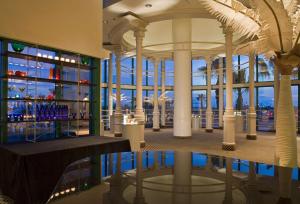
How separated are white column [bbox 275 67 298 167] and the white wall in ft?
13.0

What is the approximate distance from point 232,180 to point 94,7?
16.2ft

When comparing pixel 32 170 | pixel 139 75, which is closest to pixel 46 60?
pixel 32 170

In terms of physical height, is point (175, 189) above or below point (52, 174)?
above

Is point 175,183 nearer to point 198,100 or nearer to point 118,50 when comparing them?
point 118,50

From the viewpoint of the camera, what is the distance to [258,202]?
1046 millimetres

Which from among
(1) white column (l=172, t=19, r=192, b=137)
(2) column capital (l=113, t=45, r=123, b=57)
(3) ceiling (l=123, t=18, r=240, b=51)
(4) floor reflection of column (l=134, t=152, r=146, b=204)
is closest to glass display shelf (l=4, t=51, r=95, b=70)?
(4) floor reflection of column (l=134, t=152, r=146, b=204)

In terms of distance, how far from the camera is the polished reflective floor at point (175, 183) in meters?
1.08

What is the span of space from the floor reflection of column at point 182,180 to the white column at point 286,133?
2.26 feet

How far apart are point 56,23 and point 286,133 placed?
13.8ft

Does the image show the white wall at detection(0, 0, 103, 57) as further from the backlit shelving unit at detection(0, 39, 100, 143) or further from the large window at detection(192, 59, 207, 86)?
the large window at detection(192, 59, 207, 86)

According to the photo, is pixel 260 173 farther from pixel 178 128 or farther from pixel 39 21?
pixel 178 128

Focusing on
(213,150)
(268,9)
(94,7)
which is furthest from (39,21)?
(213,150)

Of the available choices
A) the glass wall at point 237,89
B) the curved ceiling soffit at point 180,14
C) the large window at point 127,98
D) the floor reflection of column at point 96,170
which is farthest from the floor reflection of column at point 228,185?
the large window at point 127,98

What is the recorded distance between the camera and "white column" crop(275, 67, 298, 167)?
1902 millimetres
